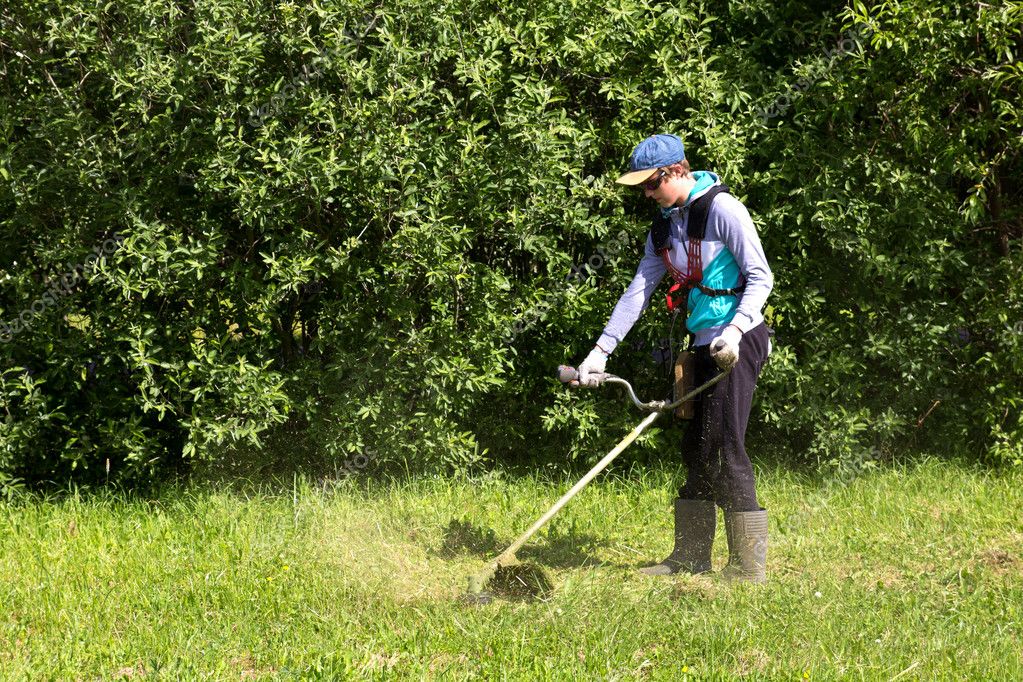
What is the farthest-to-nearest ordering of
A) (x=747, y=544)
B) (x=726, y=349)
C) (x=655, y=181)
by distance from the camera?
(x=747, y=544) < (x=655, y=181) < (x=726, y=349)

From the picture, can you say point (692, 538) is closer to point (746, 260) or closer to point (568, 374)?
point (568, 374)

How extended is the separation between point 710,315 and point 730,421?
487 millimetres

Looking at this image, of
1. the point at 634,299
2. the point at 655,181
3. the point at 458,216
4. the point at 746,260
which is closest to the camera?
the point at 746,260

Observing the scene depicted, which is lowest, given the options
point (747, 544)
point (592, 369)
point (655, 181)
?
point (747, 544)

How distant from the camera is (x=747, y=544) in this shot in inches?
219

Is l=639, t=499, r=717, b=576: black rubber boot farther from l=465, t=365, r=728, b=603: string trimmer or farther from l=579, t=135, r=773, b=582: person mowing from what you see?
l=465, t=365, r=728, b=603: string trimmer

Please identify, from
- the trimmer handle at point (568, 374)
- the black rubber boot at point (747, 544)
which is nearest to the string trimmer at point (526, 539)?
the trimmer handle at point (568, 374)

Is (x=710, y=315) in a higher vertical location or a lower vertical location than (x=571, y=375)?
higher

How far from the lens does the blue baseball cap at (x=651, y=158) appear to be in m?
5.35

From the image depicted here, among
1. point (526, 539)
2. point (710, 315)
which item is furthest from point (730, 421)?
point (526, 539)

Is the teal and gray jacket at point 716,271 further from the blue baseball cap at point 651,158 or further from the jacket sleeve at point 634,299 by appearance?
the blue baseball cap at point 651,158

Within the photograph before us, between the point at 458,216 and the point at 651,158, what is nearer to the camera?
the point at 651,158

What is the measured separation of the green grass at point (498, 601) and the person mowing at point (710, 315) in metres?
0.31

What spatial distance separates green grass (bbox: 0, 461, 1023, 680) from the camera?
4.70m
